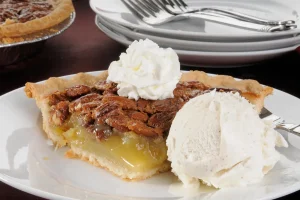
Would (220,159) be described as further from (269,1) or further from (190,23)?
(269,1)

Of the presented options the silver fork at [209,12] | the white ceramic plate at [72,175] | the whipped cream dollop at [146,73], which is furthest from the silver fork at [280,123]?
the silver fork at [209,12]

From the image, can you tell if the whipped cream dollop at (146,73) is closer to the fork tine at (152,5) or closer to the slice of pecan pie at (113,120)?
the slice of pecan pie at (113,120)

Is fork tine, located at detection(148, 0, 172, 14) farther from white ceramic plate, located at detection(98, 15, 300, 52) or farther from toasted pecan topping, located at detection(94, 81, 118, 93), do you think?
toasted pecan topping, located at detection(94, 81, 118, 93)

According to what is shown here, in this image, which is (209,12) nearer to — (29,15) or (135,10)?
(135,10)

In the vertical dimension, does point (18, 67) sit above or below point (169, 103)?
below

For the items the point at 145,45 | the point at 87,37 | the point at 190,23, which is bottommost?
the point at 87,37

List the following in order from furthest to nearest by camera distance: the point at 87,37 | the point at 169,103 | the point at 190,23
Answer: the point at 87,37
the point at 190,23
the point at 169,103

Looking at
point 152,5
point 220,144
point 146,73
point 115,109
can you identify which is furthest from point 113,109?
point 152,5

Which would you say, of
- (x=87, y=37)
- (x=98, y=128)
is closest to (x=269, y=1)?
(x=87, y=37)
